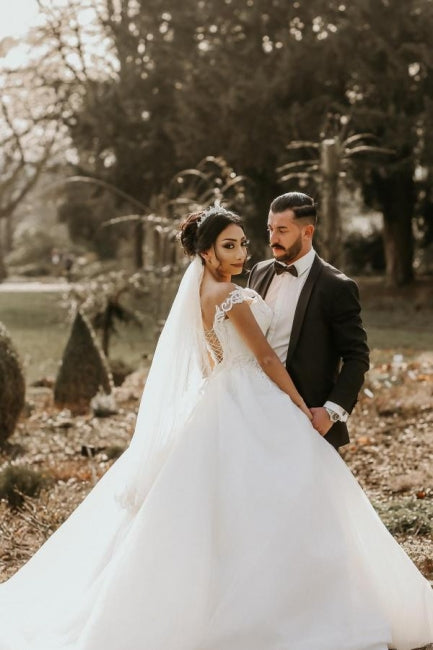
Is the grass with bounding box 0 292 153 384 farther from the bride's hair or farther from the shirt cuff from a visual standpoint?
the shirt cuff

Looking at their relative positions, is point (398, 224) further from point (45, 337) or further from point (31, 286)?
point (31, 286)

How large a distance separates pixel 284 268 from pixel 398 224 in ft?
78.6

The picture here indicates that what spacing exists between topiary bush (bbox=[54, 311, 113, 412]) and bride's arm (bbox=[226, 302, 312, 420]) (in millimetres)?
7753

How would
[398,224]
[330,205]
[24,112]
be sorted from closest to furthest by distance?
[330,205]
[398,224]
[24,112]

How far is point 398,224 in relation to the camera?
27.7m

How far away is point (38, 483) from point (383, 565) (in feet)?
12.4

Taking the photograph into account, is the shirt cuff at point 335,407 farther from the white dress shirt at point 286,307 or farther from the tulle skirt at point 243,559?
the white dress shirt at point 286,307

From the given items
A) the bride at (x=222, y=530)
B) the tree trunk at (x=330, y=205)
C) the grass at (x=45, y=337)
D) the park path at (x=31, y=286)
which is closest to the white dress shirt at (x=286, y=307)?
the bride at (x=222, y=530)

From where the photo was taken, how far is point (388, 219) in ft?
91.8

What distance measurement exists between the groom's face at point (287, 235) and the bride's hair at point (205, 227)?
0.16m

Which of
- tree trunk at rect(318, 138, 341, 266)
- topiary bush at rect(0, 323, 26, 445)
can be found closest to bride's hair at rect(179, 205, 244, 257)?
topiary bush at rect(0, 323, 26, 445)

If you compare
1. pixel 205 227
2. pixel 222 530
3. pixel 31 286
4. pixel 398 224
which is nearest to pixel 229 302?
pixel 205 227

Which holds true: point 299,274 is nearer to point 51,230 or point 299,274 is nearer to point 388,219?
point 388,219

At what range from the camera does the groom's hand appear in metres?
4.27
